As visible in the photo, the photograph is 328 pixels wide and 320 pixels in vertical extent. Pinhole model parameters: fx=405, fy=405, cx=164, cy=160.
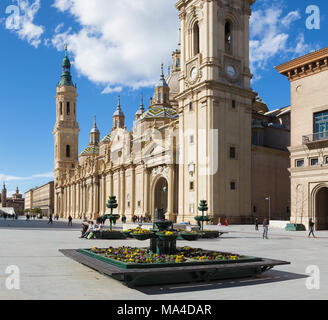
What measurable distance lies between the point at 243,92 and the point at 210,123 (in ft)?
21.8

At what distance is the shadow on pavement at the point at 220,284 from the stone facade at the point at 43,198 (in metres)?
137

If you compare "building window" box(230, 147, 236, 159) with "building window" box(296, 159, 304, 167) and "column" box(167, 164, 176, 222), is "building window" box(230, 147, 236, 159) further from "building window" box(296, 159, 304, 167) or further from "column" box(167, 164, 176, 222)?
"building window" box(296, 159, 304, 167)

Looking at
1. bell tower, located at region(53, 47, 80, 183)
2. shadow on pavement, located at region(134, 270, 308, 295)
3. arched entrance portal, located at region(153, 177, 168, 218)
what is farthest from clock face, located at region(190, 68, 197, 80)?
bell tower, located at region(53, 47, 80, 183)

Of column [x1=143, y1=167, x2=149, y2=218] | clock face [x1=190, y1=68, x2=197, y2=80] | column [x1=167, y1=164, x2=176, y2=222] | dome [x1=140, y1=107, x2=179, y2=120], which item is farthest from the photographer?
dome [x1=140, y1=107, x2=179, y2=120]

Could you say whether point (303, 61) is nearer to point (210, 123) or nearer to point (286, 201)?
point (210, 123)

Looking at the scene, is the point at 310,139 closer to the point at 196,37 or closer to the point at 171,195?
the point at 171,195

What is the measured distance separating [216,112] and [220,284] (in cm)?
3614

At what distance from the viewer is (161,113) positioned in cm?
7006

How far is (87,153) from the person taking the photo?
378ft

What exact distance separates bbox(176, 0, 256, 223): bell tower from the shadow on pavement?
32260mm

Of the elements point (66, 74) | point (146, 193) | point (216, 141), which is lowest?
point (146, 193)

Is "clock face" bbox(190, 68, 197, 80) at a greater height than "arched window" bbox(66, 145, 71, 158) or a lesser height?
greater

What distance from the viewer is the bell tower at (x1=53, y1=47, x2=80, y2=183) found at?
120 metres

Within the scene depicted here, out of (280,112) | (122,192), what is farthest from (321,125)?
(122,192)
